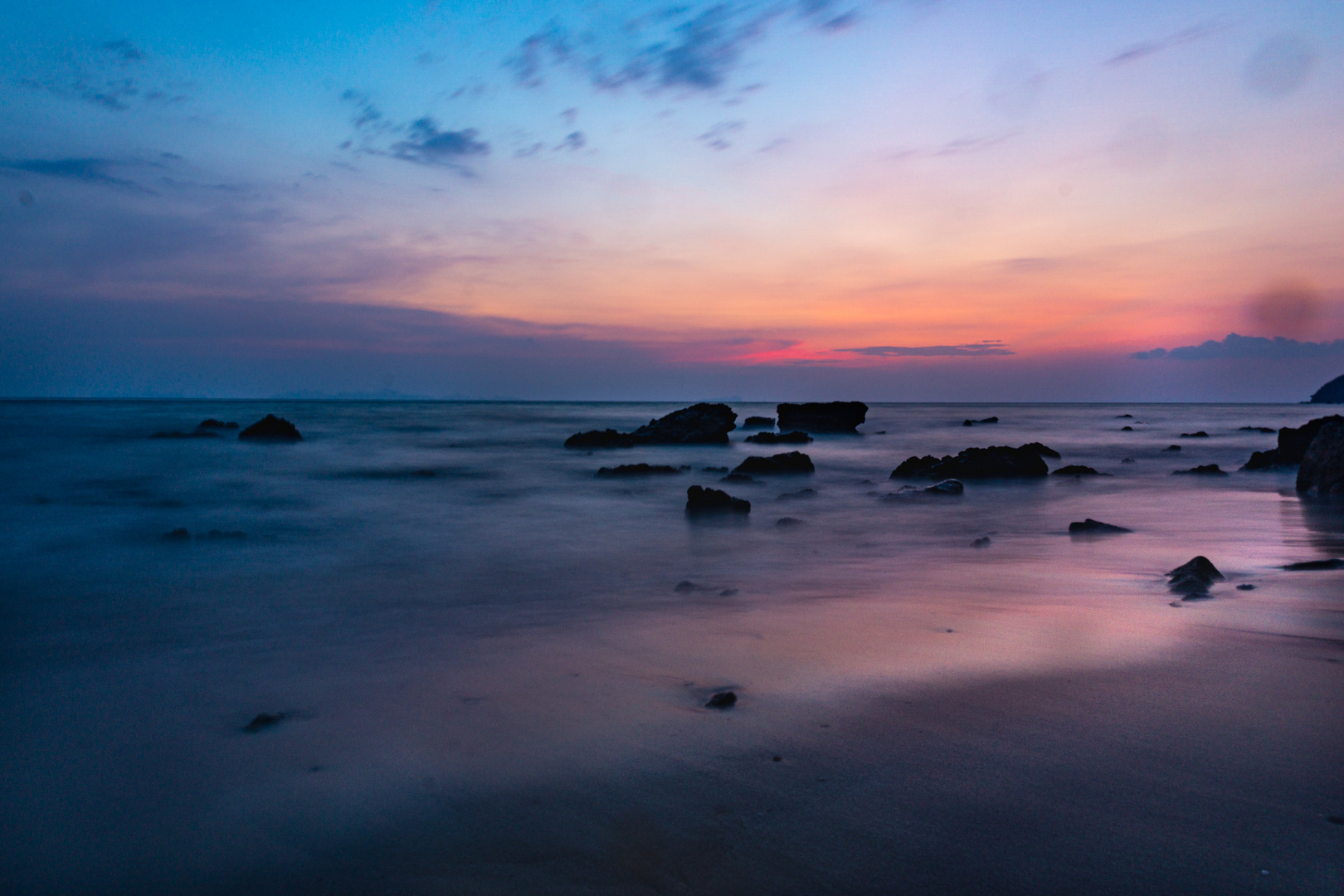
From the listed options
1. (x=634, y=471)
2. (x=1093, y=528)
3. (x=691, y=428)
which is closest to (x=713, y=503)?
(x=1093, y=528)

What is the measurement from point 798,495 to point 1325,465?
25.2ft

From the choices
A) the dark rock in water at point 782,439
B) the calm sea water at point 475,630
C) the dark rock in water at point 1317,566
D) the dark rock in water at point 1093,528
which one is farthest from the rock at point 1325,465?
the dark rock in water at point 782,439

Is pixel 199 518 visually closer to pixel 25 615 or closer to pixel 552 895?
pixel 25 615

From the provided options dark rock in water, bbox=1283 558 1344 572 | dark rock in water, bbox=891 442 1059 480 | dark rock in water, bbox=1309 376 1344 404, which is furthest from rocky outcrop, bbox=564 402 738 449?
dark rock in water, bbox=1309 376 1344 404

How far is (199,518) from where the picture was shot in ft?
33.5

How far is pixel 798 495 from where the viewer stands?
12.0 metres

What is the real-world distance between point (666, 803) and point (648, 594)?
3.32 m

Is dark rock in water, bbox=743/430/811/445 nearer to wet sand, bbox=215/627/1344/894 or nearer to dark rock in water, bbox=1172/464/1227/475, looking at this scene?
dark rock in water, bbox=1172/464/1227/475

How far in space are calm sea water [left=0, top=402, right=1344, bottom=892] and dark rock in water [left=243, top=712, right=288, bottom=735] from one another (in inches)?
2.6

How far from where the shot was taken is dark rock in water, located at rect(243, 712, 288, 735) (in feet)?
10.3

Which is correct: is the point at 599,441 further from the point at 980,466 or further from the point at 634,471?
the point at 980,466

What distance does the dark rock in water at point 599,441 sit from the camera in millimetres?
23531

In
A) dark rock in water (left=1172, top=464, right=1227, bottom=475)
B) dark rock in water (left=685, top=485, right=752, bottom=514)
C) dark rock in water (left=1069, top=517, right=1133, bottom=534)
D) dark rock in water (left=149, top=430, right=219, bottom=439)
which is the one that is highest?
dark rock in water (left=149, top=430, right=219, bottom=439)

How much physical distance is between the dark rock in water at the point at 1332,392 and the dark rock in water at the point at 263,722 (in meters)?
159
